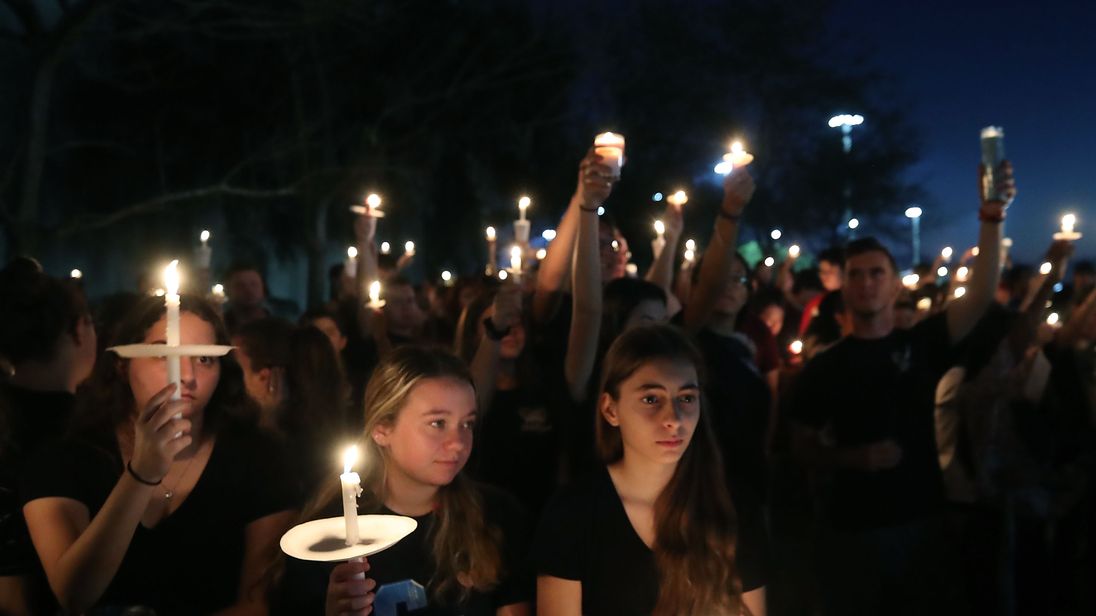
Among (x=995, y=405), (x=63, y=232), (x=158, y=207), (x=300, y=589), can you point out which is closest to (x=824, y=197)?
(x=158, y=207)

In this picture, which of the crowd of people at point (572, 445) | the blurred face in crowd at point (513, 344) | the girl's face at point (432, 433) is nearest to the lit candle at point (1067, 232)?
the crowd of people at point (572, 445)

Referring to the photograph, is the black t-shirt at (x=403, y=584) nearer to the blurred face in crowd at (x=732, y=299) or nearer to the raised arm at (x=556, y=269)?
the raised arm at (x=556, y=269)

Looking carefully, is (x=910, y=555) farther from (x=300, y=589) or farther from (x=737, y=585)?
(x=300, y=589)

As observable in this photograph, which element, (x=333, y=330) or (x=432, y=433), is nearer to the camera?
(x=432, y=433)

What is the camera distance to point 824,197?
87.2ft

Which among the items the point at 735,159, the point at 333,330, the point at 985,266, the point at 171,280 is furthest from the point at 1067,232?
the point at 171,280

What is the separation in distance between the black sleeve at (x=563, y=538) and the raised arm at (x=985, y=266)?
2.42 m

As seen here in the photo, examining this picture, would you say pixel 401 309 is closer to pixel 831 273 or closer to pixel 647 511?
pixel 647 511

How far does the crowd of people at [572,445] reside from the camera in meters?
2.71

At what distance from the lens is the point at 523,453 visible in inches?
162

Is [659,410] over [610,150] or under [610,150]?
under

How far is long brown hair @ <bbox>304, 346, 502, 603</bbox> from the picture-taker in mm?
2688

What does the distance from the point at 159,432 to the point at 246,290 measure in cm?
501

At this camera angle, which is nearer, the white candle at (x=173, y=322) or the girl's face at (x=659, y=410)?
the white candle at (x=173, y=322)
